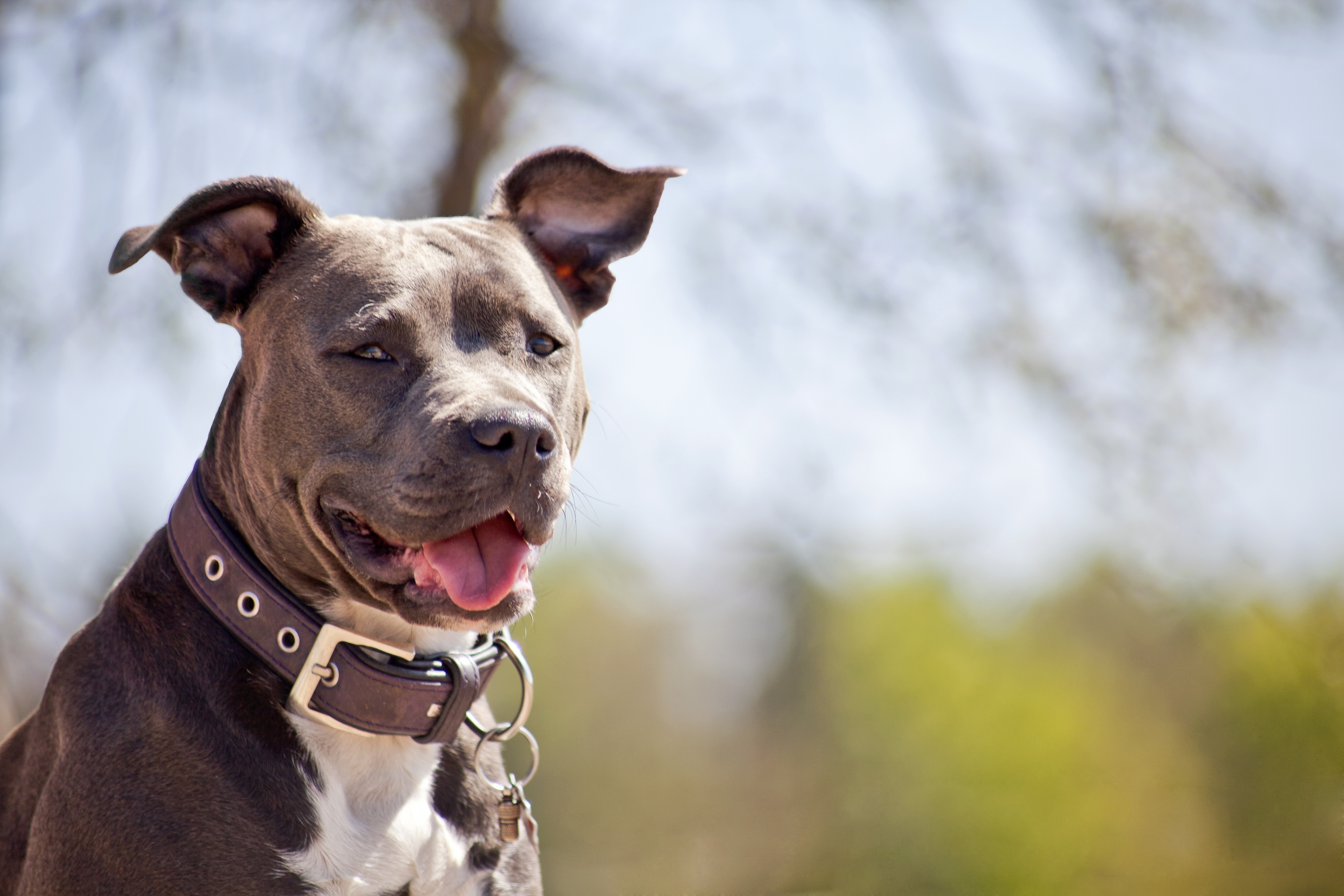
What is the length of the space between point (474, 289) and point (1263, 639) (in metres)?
23.5

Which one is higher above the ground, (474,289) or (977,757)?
(977,757)

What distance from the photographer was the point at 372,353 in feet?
9.01

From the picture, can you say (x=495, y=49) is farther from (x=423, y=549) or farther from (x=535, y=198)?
(x=423, y=549)

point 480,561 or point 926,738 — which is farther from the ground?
point 926,738

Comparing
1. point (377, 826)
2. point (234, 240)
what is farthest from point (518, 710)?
point (234, 240)

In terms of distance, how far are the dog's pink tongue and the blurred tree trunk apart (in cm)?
533

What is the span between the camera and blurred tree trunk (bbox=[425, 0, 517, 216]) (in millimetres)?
7742

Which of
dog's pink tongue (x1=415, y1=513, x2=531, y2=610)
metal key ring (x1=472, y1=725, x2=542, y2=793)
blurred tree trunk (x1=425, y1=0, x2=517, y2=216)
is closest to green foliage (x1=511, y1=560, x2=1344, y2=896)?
blurred tree trunk (x1=425, y1=0, x2=517, y2=216)

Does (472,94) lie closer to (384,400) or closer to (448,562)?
(384,400)

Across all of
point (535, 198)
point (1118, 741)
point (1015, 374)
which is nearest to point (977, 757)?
point (1118, 741)

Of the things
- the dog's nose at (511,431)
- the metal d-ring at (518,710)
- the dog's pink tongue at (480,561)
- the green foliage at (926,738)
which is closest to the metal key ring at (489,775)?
the metal d-ring at (518,710)

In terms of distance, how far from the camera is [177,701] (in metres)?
2.54

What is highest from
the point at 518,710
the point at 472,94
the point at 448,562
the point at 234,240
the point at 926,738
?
the point at 926,738

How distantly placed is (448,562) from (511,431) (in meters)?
0.35
